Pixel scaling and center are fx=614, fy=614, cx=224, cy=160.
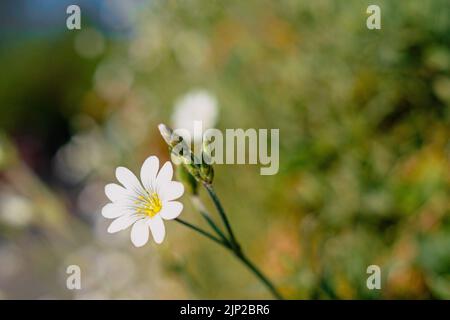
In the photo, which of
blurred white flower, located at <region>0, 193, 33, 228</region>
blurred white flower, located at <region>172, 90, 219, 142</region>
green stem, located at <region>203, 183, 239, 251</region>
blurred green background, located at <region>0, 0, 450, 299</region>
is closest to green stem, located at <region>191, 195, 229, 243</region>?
green stem, located at <region>203, 183, 239, 251</region>

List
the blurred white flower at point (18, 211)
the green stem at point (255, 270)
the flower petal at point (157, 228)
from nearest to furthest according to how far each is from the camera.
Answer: the flower petal at point (157, 228) → the green stem at point (255, 270) → the blurred white flower at point (18, 211)

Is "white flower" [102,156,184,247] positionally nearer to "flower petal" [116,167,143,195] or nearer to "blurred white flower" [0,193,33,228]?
"flower petal" [116,167,143,195]

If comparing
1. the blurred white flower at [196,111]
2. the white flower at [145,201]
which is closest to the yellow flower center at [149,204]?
the white flower at [145,201]

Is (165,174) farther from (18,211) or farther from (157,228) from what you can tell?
(18,211)

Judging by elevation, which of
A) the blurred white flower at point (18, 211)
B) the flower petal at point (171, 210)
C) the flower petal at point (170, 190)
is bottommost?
the flower petal at point (171, 210)

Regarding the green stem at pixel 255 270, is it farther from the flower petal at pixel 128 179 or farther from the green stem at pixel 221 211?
the flower petal at pixel 128 179

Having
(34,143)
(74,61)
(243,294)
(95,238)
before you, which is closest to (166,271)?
(243,294)

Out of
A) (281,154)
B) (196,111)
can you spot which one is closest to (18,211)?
(196,111)
